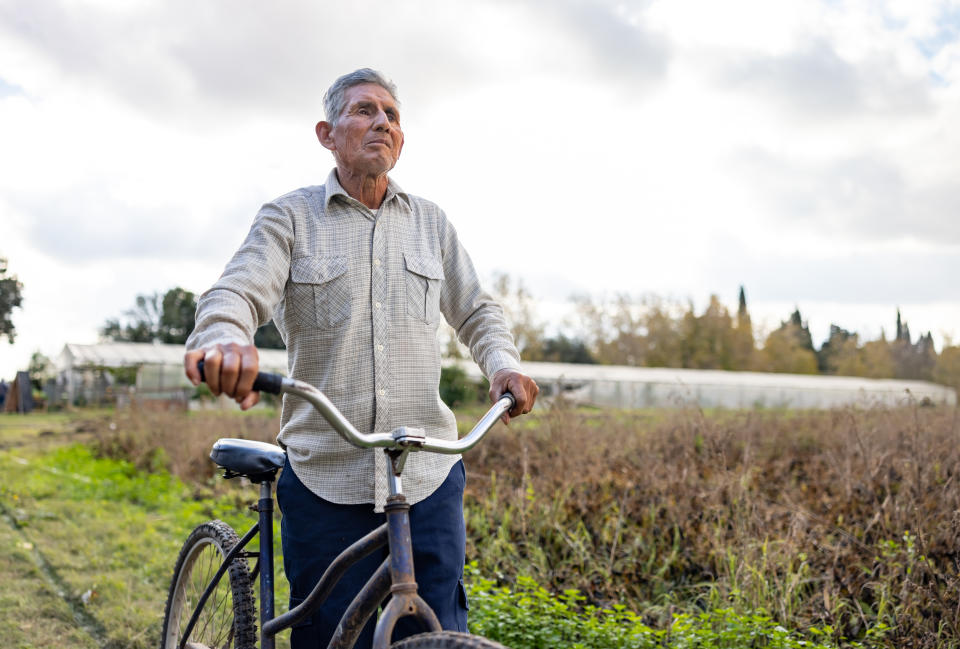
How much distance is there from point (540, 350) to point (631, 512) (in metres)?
33.7

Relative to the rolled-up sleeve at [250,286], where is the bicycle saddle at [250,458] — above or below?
below

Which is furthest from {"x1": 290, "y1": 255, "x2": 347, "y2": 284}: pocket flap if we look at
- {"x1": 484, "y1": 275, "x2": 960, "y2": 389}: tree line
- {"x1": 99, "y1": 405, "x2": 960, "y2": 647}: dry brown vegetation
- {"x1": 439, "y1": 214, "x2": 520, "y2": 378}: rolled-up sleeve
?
{"x1": 484, "y1": 275, "x2": 960, "y2": 389}: tree line

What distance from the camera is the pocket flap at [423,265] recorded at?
8.13 feet

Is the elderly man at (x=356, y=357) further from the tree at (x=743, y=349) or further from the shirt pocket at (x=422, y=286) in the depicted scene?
the tree at (x=743, y=349)

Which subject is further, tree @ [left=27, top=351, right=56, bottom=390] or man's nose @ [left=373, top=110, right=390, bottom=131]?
tree @ [left=27, top=351, right=56, bottom=390]

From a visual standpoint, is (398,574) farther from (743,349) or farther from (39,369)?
(39,369)

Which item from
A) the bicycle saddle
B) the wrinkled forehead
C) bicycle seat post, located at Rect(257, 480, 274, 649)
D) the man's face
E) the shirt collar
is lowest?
bicycle seat post, located at Rect(257, 480, 274, 649)

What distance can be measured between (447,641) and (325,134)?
158cm

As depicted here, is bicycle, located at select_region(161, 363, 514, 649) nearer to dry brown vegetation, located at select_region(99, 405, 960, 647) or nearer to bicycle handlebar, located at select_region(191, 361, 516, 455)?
bicycle handlebar, located at select_region(191, 361, 516, 455)

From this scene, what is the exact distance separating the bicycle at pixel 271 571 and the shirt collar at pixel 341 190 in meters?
0.75

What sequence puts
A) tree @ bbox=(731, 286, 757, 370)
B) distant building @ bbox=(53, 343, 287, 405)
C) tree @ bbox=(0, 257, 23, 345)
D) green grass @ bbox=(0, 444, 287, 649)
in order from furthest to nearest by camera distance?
tree @ bbox=(731, 286, 757, 370), distant building @ bbox=(53, 343, 287, 405), tree @ bbox=(0, 257, 23, 345), green grass @ bbox=(0, 444, 287, 649)

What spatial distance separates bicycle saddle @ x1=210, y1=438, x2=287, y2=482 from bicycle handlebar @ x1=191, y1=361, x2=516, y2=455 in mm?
813

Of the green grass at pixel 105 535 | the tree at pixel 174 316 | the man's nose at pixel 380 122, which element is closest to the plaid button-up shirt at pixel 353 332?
the man's nose at pixel 380 122

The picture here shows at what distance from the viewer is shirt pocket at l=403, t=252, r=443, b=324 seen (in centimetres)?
246
